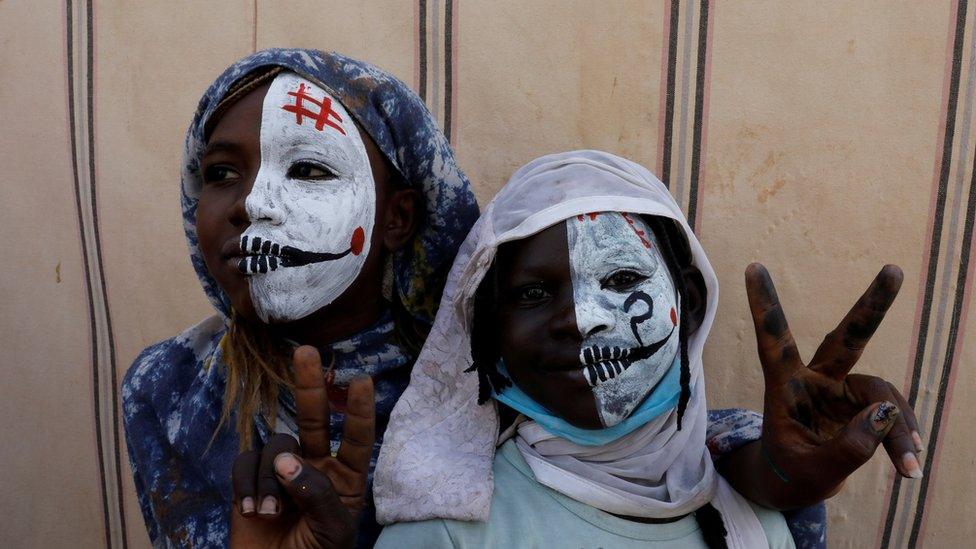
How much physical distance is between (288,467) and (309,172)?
0.57m

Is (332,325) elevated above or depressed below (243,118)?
below

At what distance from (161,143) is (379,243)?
3.46ft

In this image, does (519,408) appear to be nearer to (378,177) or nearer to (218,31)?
(378,177)

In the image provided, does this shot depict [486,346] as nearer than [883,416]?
No

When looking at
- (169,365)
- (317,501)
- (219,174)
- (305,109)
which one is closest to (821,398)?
(317,501)

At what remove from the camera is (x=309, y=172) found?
5.40ft

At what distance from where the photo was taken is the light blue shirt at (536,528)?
4.85 feet

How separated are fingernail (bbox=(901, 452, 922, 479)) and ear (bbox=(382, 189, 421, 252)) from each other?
0.92m

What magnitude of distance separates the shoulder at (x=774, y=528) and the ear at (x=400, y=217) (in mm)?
766

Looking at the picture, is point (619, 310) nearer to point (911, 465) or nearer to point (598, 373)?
point (598, 373)

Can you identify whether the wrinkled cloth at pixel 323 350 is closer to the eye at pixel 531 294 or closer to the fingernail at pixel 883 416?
the eye at pixel 531 294

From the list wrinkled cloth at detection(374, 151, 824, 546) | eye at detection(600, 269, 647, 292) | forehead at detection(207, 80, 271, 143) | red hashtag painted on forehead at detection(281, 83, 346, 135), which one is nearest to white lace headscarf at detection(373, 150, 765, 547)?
wrinkled cloth at detection(374, 151, 824, 546)

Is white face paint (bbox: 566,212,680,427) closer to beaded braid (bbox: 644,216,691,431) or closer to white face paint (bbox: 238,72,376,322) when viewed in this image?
beaded braid (bbox: 644,216,691,431)

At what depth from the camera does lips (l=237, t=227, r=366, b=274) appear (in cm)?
157
